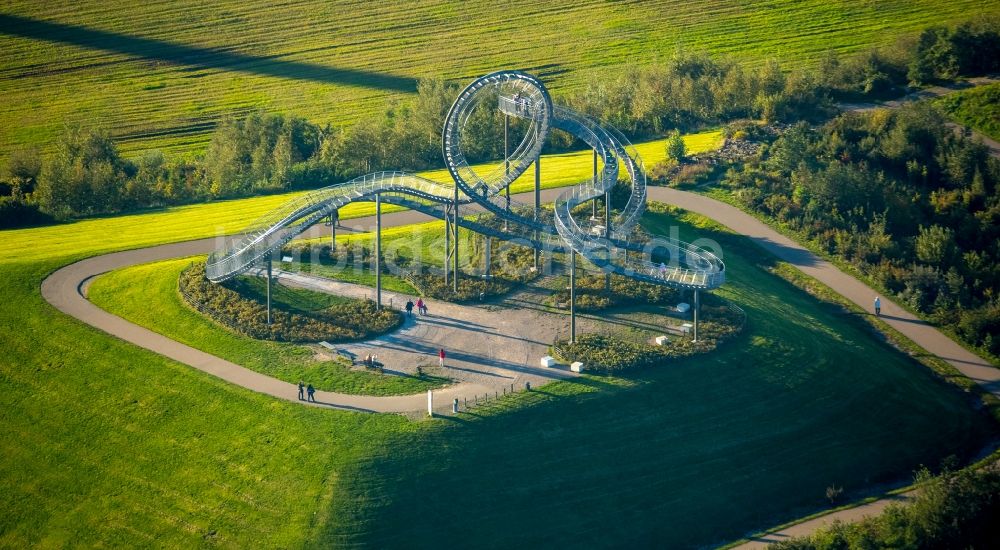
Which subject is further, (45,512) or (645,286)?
(645,286)

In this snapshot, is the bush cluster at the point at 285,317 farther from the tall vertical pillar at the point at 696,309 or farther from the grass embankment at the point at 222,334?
the tall vertical pillar at the point at 696,309

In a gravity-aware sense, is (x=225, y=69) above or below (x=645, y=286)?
above

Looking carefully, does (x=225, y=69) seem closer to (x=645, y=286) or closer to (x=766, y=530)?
(x=645, y=286)

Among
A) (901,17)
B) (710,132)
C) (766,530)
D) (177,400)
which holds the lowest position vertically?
(766,530)

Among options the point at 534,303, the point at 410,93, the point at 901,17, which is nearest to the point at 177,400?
the point at 534,303

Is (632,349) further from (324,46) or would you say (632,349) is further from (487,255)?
(324,46)

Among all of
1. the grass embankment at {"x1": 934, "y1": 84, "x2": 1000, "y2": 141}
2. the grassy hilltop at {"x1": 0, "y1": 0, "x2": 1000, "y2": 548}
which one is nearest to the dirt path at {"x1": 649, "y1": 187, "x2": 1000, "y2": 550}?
the grassy hilltop at {"x1": 0, "y1": 0, "x2": 1000, "y2": 548}

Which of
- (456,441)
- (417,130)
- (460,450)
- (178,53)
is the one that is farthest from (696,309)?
(178,53)
